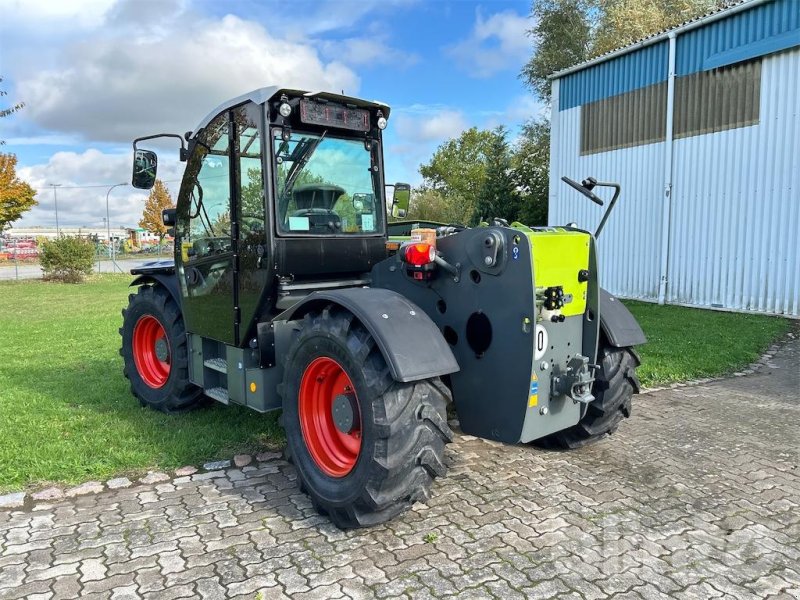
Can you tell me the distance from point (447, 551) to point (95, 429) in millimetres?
3253

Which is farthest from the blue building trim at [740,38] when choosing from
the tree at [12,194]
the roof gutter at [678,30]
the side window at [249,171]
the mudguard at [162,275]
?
the tree at [12,194]

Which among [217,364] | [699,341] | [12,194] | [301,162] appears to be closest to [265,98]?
[301,162]

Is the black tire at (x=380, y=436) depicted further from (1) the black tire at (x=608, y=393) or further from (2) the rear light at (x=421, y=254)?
(1) the black tire at (x=608, y=393)

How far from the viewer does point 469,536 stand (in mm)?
3316

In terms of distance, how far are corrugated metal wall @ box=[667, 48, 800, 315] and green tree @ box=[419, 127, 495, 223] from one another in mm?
Answer: 25444

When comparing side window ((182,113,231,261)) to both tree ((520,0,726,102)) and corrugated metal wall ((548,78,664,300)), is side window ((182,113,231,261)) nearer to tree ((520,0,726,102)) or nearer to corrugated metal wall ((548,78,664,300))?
corrugated metal wall ((548,78,664,300))

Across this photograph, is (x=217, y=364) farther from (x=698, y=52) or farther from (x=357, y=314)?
(x=698, y=52)

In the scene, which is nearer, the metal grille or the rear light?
the rear light

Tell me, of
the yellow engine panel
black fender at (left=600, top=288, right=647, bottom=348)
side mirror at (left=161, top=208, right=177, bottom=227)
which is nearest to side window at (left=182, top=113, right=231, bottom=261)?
side mirror at (left=161, top=208, right=177, bottom=227)

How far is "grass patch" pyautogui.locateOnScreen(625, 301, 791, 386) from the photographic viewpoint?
23.9 ft

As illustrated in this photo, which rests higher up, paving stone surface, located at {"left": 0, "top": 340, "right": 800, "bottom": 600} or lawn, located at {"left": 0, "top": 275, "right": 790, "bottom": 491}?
lawn, located at {"left": 0, "top": 275, "right": 790, "bottom": 491}

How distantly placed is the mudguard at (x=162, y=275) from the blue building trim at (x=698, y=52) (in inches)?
422

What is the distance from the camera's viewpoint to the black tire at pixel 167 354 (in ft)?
17.0

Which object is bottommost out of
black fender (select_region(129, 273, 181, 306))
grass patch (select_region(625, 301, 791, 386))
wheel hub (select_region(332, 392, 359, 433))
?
grass patch (select_region(625, 301, 791, 386))
